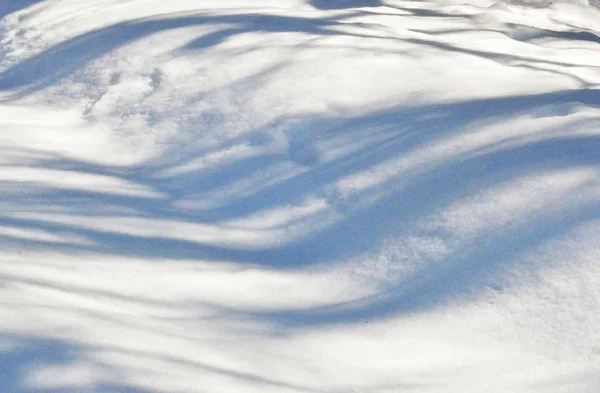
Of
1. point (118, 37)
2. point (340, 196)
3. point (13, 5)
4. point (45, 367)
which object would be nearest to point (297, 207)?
point (340, 196)

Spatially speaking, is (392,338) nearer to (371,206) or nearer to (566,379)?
(566,379)

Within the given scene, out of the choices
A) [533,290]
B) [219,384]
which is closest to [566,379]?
[533,290]

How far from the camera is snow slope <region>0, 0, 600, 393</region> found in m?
1.72

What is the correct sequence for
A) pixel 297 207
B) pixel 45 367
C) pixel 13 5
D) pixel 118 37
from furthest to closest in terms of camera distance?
pixel 13 5 < pixel 118 37 < pixel 297 207 < pixel 45 367

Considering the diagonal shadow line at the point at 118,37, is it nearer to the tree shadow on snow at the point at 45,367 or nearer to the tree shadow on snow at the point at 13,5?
the tree shadow on snow at the point at 13,5

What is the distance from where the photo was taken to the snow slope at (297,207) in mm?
1721

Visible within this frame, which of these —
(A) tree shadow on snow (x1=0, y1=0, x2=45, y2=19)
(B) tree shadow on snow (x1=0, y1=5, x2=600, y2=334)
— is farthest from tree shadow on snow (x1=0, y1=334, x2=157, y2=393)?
(A) tree shadow on snow (x1=0, y1=0, x2=45, y2=19)

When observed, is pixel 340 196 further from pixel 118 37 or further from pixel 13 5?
pixel 13 5

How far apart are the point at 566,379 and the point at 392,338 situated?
0.42m

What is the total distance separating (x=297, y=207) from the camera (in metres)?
2.58

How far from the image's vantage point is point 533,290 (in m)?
1.99

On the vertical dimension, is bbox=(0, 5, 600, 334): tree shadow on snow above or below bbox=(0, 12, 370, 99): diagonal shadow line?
below

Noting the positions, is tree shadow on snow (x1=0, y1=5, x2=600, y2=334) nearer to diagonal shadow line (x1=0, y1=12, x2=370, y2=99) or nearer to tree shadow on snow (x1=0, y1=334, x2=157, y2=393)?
tree shadow on snow (x1=0, y1=334, x2=157, y2=393)

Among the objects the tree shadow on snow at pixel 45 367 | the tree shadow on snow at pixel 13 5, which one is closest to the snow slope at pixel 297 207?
the tree shadow on snow at pixel 45 367
